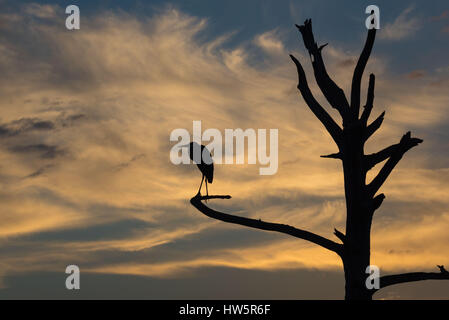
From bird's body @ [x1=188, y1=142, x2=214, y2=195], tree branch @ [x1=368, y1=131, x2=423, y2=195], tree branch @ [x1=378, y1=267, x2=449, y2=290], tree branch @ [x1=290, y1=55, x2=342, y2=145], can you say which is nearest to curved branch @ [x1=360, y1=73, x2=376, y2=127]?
tree branch @ [x1=290, y1=55, x2=342, y2=145]

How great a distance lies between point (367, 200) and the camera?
1056 cm

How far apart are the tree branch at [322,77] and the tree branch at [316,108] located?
25cm

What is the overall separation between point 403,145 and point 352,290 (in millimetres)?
3001

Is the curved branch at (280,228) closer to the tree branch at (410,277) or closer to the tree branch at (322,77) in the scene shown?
the tree branch at (410,277)

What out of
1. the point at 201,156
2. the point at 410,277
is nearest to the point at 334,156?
the point at 410,277

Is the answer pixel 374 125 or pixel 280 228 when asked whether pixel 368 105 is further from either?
pixel 280 228

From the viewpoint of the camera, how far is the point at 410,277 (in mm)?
10430

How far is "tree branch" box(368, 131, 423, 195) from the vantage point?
1069cm

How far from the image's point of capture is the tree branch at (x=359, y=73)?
10875mm

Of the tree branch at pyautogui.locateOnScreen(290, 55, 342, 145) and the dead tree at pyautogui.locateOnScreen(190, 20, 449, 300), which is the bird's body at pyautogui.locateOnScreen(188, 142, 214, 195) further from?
the tree branch at pyautogui.locateOnScreen(290, 55, 342, 145)

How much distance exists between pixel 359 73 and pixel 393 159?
183 cm

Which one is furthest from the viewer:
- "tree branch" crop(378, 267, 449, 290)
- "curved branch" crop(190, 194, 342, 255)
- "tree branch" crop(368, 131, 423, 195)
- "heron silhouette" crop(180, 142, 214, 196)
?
"heron silhouette" crop(180, 142, 214, 196)
